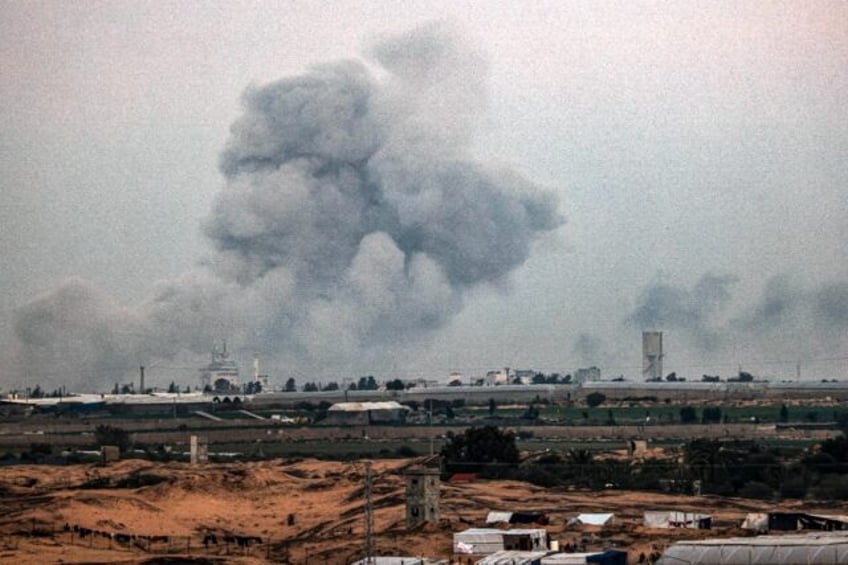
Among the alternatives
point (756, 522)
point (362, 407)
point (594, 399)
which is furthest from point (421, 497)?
point (594, 399)

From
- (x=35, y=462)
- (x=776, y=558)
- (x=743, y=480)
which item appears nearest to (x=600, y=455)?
(x=743, y=480)

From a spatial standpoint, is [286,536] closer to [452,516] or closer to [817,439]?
[452,516]

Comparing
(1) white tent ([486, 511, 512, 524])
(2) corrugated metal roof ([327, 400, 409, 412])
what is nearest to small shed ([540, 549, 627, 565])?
(1) white tent ([486, 511, 512, 524])

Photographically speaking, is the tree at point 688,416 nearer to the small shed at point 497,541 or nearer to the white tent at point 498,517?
the white tent at point 498,517

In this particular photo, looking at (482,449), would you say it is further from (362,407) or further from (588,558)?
(362,407)

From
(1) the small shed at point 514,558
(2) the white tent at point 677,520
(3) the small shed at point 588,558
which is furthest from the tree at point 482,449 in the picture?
(3) the small shed at point 588,558

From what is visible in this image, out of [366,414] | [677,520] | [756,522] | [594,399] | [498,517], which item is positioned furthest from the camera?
[594,399]
